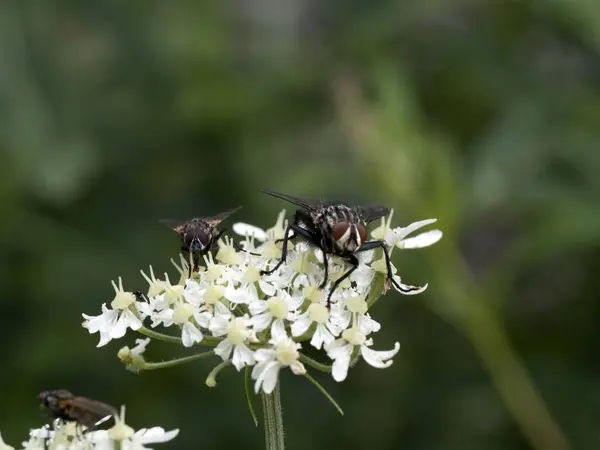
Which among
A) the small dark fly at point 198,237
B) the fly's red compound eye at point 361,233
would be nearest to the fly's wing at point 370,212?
the fly's red compound eye at point 361,233

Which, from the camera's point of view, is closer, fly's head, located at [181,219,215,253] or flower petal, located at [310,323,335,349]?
flower petal, located at [310,323,335,349]

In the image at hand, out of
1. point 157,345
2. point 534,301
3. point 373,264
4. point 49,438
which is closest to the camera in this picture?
point 49,438

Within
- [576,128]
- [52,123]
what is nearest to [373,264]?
[576,128]

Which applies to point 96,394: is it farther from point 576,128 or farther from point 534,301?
point 576,128

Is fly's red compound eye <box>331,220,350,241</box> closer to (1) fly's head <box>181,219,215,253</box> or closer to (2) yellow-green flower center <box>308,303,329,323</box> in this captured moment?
(2) yellow-green flower center <box>308,303,329,323</box>

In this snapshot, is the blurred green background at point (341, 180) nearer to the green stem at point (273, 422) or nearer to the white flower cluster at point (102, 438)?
the green stem at point (273, 422)

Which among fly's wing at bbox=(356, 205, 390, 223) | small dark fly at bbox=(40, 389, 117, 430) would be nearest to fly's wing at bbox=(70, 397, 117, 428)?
small dark fly at bbox=(40, 389, 117, 430)
